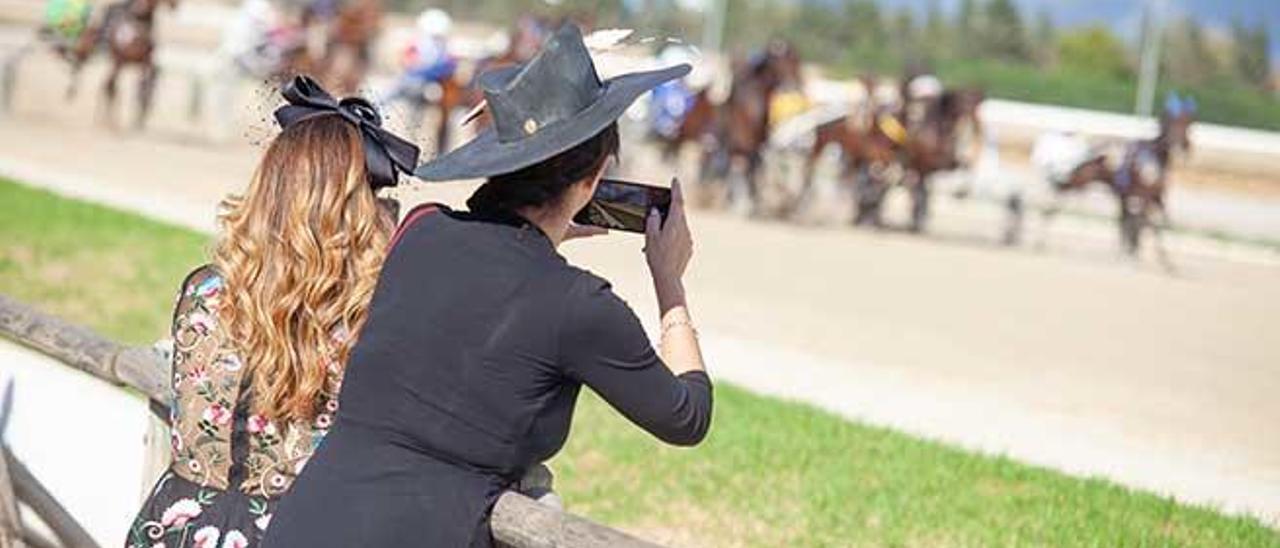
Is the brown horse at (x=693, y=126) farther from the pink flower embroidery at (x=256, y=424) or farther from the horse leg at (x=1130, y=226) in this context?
the pink flower embroidery at (x=256, y=424)

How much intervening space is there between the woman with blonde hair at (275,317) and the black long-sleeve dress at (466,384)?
0.42m

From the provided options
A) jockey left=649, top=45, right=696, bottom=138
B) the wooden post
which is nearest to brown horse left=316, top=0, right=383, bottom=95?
jockey left=649, top=45, right=696, bottom=138

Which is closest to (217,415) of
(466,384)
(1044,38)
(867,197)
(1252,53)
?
(466,384)

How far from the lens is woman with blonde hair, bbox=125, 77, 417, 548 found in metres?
3.83

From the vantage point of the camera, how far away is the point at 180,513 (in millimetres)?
4062

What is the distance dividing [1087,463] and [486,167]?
6150 millimetres

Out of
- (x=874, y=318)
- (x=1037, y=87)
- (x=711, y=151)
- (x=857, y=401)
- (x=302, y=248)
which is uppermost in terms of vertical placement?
(x=302, y=248)

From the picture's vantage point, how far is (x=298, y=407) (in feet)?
12.9

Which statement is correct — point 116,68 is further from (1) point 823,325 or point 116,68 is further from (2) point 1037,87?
(2) point 1037,87

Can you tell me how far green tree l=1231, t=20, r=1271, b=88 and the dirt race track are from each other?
60.4 ft

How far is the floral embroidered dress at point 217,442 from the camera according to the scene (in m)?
3.98

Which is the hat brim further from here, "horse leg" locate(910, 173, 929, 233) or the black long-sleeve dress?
"horse leg" locate(910, 173, 929, 233)

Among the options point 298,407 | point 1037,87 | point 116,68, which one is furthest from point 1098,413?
point 1037,87

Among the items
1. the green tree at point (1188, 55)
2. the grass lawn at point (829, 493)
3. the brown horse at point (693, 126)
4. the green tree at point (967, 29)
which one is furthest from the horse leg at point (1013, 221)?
the green tree at point (967, 29)
